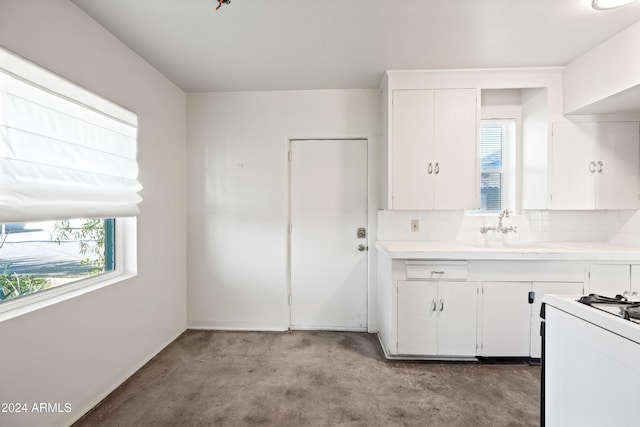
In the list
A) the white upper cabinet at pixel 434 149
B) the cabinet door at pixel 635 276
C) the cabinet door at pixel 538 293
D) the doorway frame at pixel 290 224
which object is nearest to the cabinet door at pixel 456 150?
the white upper cabinet at pixel 434 149

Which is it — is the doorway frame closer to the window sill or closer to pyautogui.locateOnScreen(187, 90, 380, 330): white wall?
pyautogui.locateOnScreen(187, 90, 380, 330): white wall

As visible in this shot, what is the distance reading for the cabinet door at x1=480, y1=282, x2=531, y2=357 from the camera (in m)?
2.43

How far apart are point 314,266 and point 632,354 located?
8.10ft

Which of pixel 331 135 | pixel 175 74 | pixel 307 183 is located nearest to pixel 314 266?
pixel 307 183

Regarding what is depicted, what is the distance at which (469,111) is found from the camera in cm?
268

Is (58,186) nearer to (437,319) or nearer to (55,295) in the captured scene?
(55,295)

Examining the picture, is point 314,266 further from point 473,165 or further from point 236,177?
point 473,165

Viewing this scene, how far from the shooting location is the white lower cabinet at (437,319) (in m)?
2.45

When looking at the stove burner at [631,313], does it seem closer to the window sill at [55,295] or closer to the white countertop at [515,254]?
the white countertop at [515,254]

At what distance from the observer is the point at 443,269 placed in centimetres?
244

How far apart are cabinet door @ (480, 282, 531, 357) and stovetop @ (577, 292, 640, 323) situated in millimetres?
1200

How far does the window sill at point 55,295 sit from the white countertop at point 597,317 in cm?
253

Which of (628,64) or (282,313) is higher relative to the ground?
(628,64)

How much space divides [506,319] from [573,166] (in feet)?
4.96
